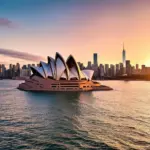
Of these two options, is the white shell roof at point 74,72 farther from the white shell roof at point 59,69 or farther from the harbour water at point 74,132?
the harbour water at point 74,132

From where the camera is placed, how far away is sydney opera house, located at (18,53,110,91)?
62.6 metres

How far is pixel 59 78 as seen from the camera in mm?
65062

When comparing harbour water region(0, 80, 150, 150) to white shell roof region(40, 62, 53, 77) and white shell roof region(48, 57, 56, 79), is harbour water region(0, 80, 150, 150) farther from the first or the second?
white shell roof region(40, 62, 53, 77)

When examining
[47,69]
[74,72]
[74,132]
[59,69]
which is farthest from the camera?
[74,72]

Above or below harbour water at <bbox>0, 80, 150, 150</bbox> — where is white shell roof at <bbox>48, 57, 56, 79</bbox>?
above

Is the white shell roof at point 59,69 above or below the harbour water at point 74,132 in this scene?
above

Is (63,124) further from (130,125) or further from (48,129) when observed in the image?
(130,125)

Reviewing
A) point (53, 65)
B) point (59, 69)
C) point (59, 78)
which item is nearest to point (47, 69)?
point (53, 65)

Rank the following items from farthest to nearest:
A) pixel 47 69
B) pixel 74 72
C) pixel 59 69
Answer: pixel 74 72
pixel 47 69
pixel 59 69

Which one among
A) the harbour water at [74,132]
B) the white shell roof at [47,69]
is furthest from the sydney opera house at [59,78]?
the harbour water at [74,132]

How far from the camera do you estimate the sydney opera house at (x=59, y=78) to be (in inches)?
2466

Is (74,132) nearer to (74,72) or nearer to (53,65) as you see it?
(53,65)

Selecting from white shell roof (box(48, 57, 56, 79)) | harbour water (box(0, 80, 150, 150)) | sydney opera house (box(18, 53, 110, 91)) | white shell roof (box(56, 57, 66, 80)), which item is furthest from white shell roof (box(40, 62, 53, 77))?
harbour water (box(0, 80, 150, 150))

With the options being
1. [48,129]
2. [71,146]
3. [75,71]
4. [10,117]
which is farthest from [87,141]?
[75,71]
